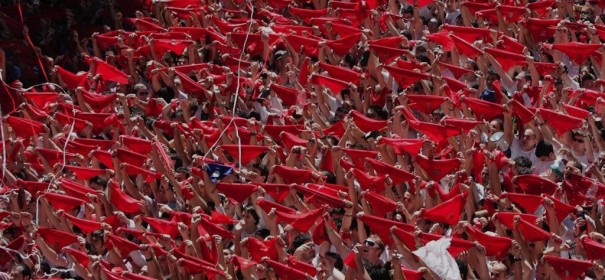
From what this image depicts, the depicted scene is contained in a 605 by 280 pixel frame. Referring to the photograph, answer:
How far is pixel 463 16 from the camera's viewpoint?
599 inches

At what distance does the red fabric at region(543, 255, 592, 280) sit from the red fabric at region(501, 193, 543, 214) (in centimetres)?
98

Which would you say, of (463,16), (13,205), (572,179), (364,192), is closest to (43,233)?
(13,205)

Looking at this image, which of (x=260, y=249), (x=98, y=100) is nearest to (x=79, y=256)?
(x=260, y=249)

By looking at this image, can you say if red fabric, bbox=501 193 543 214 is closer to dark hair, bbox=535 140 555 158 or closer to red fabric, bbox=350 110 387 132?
A: dark hair, bbox=535 140 555 158

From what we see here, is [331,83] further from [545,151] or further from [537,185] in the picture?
[537,185]

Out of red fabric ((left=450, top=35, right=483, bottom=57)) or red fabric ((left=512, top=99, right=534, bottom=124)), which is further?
red fabric ((left=450, top=35, right=483, bottom=57))

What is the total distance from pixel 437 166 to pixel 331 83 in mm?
2048

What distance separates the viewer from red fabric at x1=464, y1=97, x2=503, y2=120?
12891mm

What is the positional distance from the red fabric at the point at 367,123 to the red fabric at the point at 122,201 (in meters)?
2.23

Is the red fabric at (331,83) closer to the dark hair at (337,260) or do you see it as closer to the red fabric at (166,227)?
the red fabric at (166,227)

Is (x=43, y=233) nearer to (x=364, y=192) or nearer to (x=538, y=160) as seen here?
(x=364, y=192)

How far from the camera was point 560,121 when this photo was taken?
40.9 ft

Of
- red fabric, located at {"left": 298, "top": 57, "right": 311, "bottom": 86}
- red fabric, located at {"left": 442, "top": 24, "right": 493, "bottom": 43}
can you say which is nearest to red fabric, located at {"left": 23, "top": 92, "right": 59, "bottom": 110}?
red fabric, located at {"left": 298, "top": 57, "right": 311, "bottom": 86}

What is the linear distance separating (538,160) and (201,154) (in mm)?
3080
